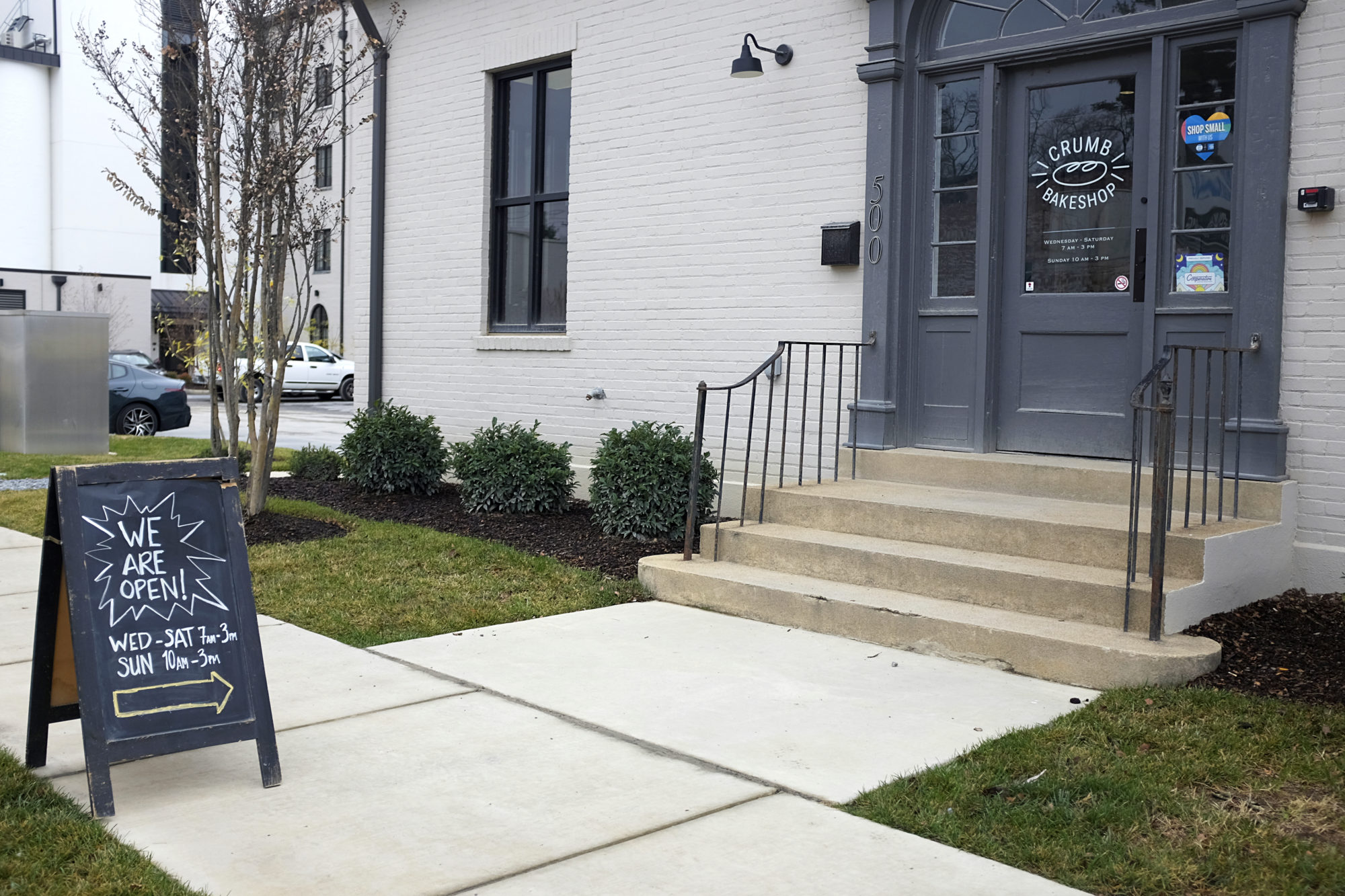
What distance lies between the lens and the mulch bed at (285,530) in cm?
786

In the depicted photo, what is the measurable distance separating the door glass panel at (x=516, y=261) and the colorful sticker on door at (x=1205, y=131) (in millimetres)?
5320

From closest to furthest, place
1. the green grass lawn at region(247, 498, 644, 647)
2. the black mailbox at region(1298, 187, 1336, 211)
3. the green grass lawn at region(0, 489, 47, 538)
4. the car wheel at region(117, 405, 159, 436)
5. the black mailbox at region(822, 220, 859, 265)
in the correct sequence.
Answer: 1. the black mailbox at region(1298, 187, 1336, 211)
2. the green grass lawn at region(247, 498, 644, 647)
3. the black mailbox at region(822, 220, 859, 265)
4. the green grass lawn at region(0, 489, 47, 538)
5. the car wheel at region(117, 405, 159, 436)

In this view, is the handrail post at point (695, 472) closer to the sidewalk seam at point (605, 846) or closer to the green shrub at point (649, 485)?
the green shrub at point (649, 485)

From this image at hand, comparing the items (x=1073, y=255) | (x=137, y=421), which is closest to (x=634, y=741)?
(x=1073, y=255)

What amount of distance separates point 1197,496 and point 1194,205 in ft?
4.96

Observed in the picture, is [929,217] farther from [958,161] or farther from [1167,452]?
[1167,452]

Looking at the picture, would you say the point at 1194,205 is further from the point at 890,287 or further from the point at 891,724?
the point at 891,724

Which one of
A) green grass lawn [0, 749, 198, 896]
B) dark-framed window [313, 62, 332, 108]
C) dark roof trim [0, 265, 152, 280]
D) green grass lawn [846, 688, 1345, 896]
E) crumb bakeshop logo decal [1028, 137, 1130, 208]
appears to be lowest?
green grass lawn [0, 749, 198, 896]

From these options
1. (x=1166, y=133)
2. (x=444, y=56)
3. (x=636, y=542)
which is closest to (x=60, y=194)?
(x=444, y=56)

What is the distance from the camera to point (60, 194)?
33.9 meters

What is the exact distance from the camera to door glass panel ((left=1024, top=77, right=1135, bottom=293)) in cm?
650

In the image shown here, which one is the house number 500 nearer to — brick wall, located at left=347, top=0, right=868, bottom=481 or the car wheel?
brick wall, located at left=347, top=0, right=868, bottom=481

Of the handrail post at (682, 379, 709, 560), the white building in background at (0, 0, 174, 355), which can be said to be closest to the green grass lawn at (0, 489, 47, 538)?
the handrail post at (682, 379, 709, 560)

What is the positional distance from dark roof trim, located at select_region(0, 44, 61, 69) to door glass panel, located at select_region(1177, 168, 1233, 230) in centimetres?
3513
